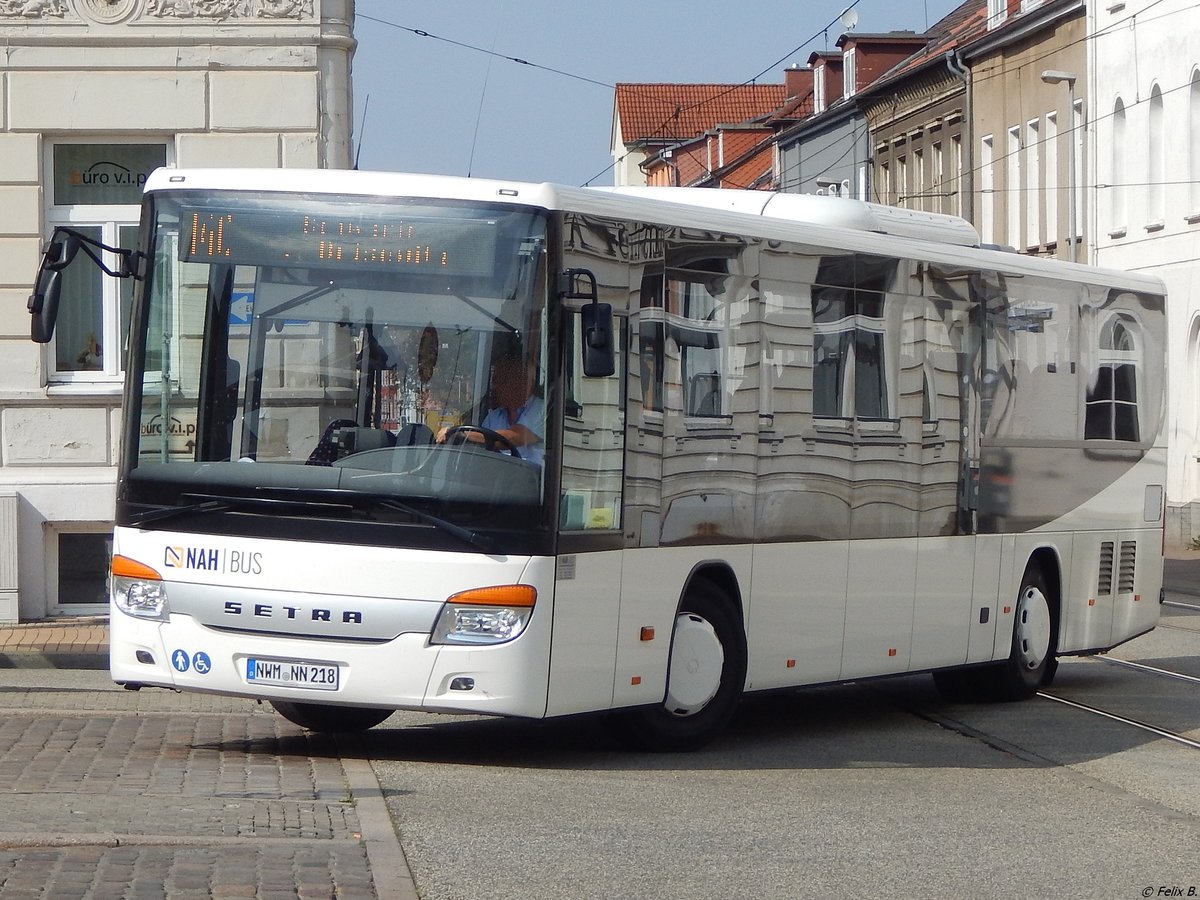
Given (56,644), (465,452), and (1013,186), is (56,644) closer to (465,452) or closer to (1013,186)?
(465,452)

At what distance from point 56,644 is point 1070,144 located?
1219 inches

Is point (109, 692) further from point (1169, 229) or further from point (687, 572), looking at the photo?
point (1169, 229)

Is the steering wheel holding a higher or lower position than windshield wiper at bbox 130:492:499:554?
higher

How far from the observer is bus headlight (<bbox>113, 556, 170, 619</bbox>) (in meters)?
10.2

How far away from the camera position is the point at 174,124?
1805cm

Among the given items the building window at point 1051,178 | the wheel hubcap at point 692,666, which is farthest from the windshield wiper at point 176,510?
the building window at point 1051,178

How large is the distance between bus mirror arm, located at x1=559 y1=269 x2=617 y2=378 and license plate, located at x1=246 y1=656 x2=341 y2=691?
1.84 m

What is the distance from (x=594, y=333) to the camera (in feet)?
31.9

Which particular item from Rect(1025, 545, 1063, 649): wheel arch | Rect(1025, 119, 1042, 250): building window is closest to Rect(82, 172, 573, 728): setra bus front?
Rect(1025, 545, 1063, 649): wheel arch

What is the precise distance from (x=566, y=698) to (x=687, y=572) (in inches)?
49.8

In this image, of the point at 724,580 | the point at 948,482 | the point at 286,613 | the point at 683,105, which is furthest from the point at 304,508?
the point at 683,105

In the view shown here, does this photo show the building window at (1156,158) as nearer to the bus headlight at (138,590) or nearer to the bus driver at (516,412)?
the bus driver at (516,412)

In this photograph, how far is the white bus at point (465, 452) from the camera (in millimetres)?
9867

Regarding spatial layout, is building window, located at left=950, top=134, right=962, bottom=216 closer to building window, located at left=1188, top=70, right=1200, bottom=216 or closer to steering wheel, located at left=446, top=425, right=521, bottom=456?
building window, located at left=1188, top=70, right=1200, bottom=216
